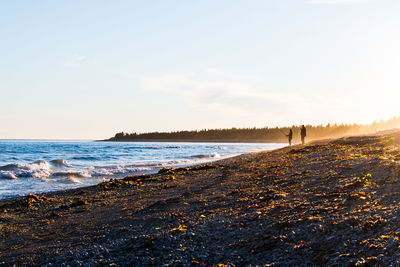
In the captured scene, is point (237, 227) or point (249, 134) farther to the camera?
point (249, 134)

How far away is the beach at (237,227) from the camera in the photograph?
4.58 meters

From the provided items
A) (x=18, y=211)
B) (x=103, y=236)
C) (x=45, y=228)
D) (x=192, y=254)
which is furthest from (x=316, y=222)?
(x=18, y=211)

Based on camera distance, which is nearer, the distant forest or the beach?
the beach

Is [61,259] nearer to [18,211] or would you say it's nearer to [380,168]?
[18,211]

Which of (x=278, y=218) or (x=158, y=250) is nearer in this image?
(x=158, y=250)

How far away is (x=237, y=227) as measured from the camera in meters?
5.70

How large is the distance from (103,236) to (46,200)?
6.47m

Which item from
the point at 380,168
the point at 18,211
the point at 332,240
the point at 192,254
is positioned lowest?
the point at 18,211

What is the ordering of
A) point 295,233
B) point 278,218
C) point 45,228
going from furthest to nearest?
point 45,228
point 278,218
point 295,233

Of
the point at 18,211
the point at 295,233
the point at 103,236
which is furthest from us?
the point at 18,211

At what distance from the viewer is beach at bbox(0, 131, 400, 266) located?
4.58 metres

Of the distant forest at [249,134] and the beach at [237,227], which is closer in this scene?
the beach at [237,227]

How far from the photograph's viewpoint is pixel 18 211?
33.7ft

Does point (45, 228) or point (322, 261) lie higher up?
point (322, 261)
